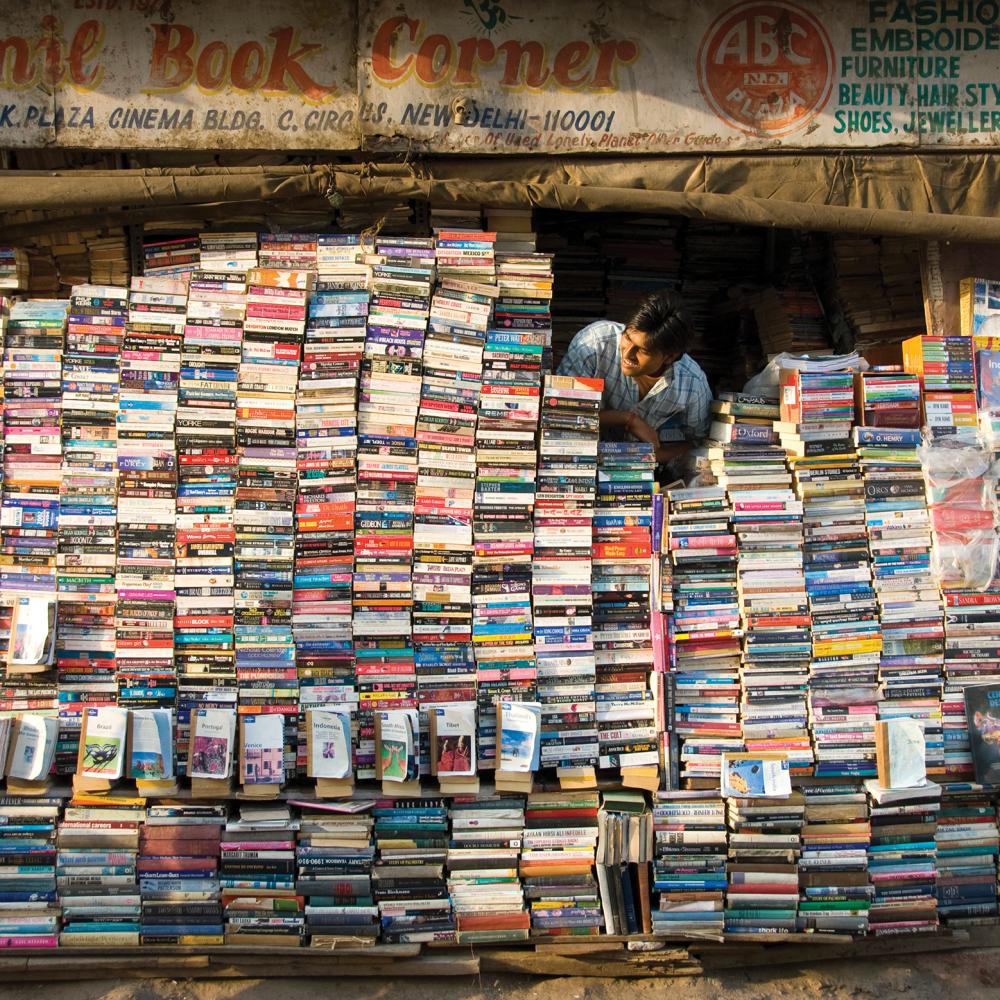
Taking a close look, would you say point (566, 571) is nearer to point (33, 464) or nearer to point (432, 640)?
point (432, 640)

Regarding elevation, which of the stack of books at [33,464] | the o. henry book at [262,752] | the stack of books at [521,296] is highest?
the stack of books at [521,296]

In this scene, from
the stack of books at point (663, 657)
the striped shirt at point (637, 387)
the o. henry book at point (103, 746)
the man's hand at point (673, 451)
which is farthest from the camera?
the man's hand at point (673, 451)

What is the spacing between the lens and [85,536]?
406 cm

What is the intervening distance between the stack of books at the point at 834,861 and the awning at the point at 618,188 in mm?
2588

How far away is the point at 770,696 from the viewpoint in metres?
4.17

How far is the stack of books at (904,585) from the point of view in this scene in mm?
4223

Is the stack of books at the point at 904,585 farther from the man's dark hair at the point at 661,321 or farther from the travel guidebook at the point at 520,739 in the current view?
the travel guidebook at the point at 520,739

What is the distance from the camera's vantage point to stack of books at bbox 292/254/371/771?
4.07m

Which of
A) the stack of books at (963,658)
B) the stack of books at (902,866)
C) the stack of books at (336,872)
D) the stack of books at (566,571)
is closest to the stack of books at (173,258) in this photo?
the stack of books at (566,571)

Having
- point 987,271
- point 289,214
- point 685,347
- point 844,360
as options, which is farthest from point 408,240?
point 987,271

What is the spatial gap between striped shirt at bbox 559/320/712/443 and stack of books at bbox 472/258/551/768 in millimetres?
319

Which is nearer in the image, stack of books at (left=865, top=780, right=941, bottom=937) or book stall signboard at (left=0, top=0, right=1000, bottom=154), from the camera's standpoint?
stack of books at (left=865, top=780, right=941, bottom=937)

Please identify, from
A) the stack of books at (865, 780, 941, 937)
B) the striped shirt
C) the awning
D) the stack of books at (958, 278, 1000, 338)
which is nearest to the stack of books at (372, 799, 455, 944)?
the stack of books at (865, 780, 941, 937)

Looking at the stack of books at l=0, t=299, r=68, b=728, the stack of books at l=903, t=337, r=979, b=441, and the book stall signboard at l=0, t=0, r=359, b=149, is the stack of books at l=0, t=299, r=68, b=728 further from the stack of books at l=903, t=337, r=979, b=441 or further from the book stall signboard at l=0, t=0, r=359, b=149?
the stack of books at l=903, t=337, r=979, b=441
